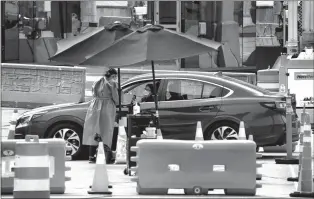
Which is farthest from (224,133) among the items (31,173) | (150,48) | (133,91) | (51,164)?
(31,173)

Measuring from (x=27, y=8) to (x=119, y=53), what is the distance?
21384 millimetres

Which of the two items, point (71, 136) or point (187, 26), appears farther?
point (187, 26)

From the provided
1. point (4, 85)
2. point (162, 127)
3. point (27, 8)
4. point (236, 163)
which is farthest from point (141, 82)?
point (27, 8)

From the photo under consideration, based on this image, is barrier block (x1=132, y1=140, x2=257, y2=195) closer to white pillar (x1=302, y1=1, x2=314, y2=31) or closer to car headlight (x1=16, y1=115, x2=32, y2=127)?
car headlight (x1=16, y1=115, x2=32, y2=127)

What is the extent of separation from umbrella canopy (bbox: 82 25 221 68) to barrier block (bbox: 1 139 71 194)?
2.95 metres

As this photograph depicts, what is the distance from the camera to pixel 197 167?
12781 millimetres

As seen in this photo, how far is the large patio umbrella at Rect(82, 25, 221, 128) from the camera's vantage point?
15.6m

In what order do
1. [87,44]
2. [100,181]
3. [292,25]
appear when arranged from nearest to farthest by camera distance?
1. [100,181]
2. [87,44]
3. [292,25]

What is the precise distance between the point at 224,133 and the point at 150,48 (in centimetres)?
330

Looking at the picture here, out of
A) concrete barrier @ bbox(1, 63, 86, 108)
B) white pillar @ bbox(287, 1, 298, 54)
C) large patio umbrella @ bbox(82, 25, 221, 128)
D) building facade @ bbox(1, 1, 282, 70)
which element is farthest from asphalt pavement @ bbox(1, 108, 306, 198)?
building facade @ bbox(1, 1, 282, 70)

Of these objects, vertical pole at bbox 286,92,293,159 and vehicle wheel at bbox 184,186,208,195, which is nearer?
vehicle wheel at bbox 184,186,208,195

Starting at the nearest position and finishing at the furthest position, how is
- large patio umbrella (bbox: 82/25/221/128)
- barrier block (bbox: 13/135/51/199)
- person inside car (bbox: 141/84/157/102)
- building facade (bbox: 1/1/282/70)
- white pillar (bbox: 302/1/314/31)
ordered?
barrier block (bbox: 13/135/51/199) → large patio umbrella (bbox: 82/25/221/128) → person inside car (bbox: 141/84/157/102) → white pillar (bbox: 302/1/314/31) → building facade (bbox: 1/1/282/70)

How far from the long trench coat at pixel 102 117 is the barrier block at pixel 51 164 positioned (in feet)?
14.9

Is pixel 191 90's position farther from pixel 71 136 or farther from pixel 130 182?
pixel 130 182
